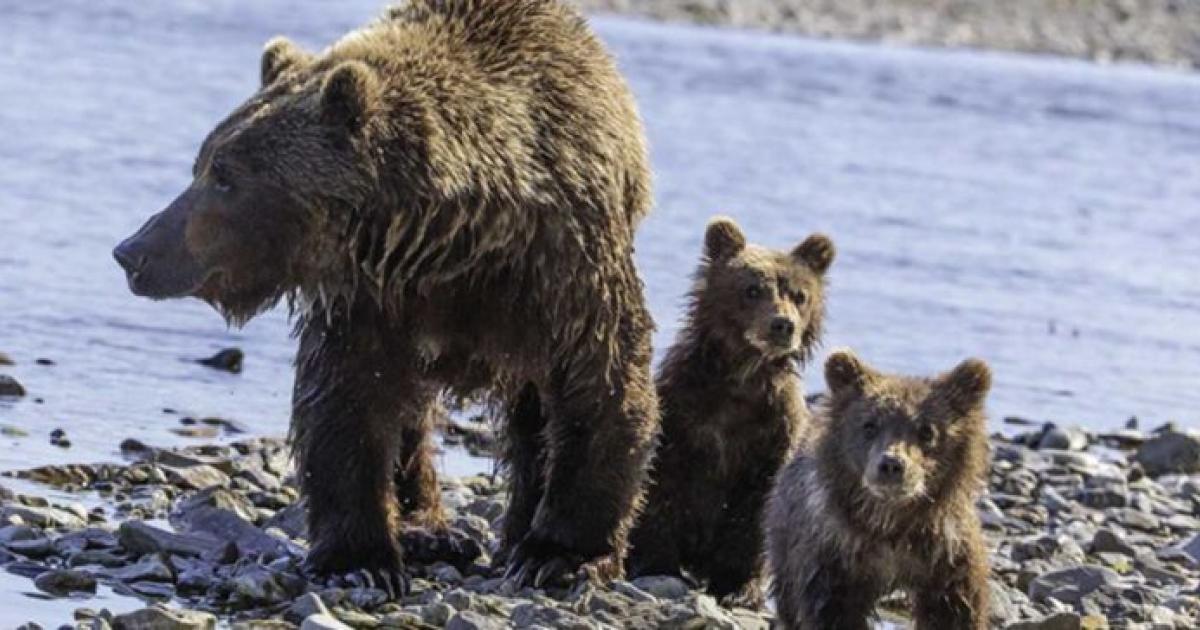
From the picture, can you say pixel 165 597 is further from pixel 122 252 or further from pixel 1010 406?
pixel 1010 406

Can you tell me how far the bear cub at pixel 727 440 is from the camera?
7.94 m

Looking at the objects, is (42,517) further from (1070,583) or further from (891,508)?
(1070,583)

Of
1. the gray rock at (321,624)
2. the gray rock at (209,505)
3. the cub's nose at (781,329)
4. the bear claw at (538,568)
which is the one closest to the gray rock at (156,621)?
the gray rock at (321,624)

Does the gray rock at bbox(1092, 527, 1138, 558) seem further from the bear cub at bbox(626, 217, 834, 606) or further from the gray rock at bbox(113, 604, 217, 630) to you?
the gray rock at bbox(113, 604, 217, 630)

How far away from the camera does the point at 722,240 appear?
27.3 feet

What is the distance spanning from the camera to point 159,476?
8469mm

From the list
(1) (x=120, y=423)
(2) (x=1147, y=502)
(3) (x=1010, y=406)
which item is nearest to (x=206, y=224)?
(1) (x=120, y=423)

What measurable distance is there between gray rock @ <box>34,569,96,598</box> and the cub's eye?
3.69 ft

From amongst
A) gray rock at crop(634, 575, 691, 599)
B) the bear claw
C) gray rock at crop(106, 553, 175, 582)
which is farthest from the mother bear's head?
gray rock at crop(634, 575, 691, 599)

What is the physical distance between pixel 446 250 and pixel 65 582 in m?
1.37

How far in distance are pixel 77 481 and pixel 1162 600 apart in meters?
3.51

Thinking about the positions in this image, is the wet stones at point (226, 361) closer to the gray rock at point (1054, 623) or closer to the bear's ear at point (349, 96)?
the bear's ear at point (349, 96)

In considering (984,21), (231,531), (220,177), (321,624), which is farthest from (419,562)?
(984,21)

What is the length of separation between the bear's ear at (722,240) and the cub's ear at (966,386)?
1492 mm
